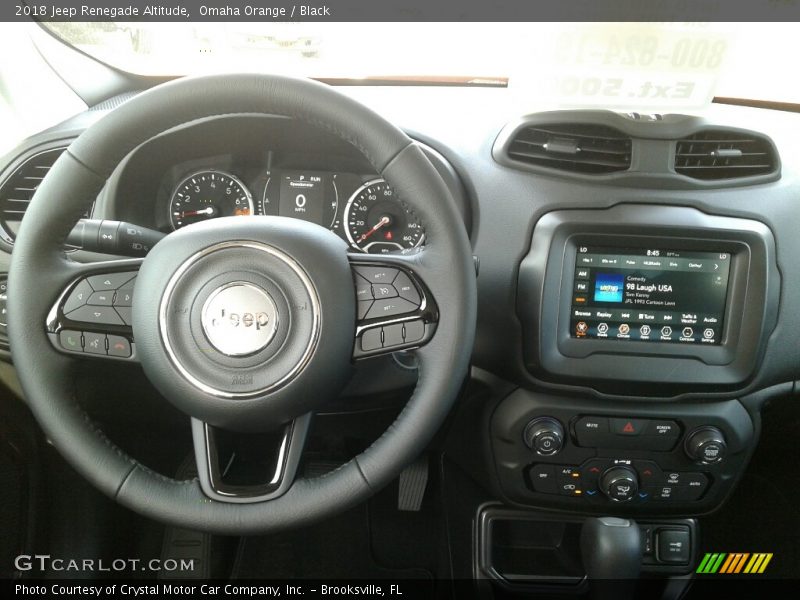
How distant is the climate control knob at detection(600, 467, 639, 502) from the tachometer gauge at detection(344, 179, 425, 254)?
0.61 metres

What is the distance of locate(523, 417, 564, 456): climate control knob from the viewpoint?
1.43 meters

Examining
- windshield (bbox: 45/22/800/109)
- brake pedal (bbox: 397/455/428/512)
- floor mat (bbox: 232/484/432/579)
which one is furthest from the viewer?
floor mat (bbox: 232/484/432/579)

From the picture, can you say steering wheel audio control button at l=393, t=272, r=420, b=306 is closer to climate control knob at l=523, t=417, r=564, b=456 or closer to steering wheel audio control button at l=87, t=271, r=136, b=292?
steering wheel audio control button at l=87, t=271, r=136, b=292

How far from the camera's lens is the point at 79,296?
1.03 m

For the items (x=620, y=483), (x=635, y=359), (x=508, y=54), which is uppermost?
(x=508, y=54)

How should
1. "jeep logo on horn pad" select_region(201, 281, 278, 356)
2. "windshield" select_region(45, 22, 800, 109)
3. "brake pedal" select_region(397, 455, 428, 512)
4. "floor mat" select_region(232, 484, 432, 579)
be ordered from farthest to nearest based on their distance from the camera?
"floor mat" select_region(232, 484, 432, 579) < "brake pedal" select_region(397, 455, 428, 512) < "windshield" select_region(45, 22, 800, 109) < "jeep logo on horn pad" select_region(201, 281, 278, 356)

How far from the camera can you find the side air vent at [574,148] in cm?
131

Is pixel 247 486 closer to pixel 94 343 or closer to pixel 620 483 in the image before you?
pixel 94 343

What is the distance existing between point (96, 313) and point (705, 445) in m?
1.14

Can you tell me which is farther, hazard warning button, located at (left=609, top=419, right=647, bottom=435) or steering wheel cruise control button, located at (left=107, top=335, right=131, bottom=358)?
hazard warning button, located at (left=609, top=419, right=647, bottom=435)

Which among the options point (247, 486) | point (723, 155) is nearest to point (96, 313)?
point (247, 486)

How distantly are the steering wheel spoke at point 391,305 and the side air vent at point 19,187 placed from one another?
77 centimetres

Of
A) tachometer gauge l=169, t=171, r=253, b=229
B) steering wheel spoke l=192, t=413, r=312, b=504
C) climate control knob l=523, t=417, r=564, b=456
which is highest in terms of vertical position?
tachometer gauge l=169, t=171, r=253, b=229

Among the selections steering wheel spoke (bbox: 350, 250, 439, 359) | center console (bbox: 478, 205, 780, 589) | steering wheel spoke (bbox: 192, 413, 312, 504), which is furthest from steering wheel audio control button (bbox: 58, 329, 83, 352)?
center console (bbox: 478, 205, 780, 589)
